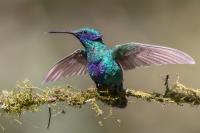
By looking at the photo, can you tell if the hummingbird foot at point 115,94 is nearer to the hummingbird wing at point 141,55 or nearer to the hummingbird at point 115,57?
the hummingbird at point 115,57

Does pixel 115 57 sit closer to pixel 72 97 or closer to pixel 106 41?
pixel 72 97

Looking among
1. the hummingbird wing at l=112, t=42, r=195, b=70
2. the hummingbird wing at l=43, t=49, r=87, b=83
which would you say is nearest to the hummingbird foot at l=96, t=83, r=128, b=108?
the hummingbird wing at l=112, t=42, r=195, b=70

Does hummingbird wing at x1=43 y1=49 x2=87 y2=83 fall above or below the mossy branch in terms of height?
above

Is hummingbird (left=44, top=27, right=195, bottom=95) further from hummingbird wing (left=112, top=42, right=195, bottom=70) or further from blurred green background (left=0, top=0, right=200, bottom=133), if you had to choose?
blurred green background (left=0, top=0, right=200, bottom=133)

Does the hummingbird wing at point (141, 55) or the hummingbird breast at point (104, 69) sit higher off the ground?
the hummingbird wing at point (141, 55)

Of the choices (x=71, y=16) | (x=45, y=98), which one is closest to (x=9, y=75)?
(x=71, y=16)

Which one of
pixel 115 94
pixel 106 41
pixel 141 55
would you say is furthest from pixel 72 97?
pixel 106 41

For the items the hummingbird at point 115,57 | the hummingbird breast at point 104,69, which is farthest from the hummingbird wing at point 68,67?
the hummingbird breast at point 104,69
